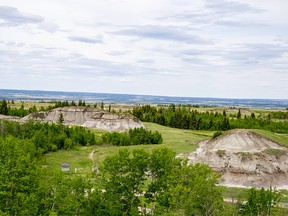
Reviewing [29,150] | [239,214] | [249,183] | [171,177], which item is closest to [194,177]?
[171,177]

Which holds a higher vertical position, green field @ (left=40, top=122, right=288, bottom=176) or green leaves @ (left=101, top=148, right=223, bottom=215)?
green leaves @ (left=101, top=148, right=223, bottom=215)

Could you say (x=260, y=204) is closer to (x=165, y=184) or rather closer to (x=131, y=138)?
(x=165, y=184)

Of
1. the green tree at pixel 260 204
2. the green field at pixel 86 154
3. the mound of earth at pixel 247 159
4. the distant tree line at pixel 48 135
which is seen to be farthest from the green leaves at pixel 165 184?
the distant tree line at pixel 48 135

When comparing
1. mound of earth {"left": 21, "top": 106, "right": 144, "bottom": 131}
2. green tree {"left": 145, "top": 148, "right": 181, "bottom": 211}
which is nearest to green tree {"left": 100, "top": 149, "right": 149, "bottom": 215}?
green tree {"left": 145, "top": 148, "right": 181, "bottom": 211}

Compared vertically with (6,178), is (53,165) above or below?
below

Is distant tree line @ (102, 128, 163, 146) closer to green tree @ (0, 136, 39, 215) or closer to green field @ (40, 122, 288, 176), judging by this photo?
green field @ (40, 122, 288, 176)

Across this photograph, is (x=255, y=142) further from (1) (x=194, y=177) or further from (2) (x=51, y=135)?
(2) (x=51, y=135)

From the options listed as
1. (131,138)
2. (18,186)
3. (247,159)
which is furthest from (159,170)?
(131,138)
